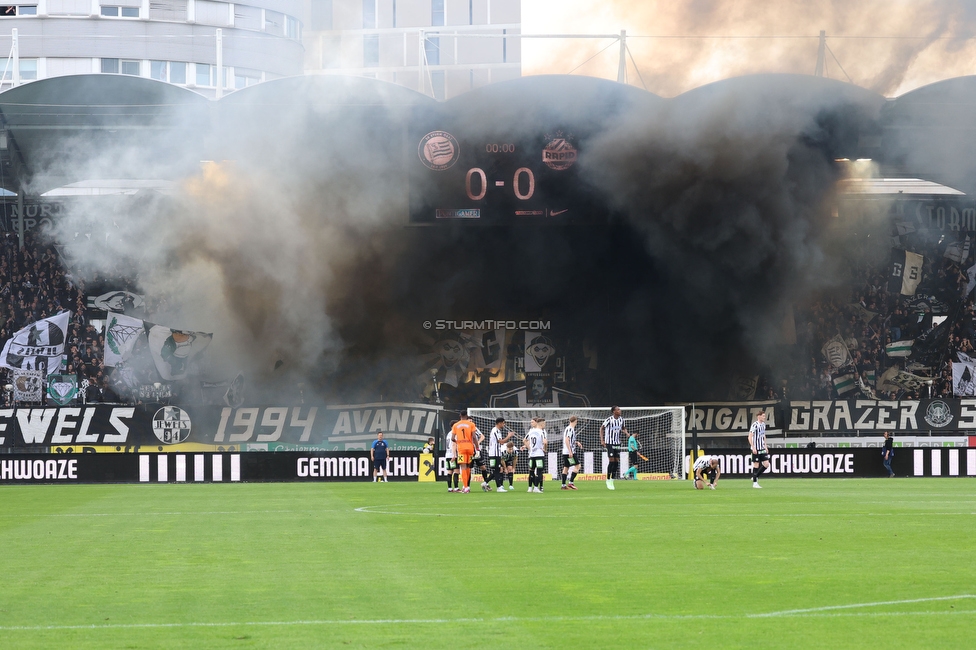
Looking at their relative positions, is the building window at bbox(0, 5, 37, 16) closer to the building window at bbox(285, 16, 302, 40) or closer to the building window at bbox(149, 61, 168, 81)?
the building window at bbox(149, 61, 168, 81)

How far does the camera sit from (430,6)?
177 feet

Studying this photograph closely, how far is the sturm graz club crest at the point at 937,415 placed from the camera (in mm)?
34125

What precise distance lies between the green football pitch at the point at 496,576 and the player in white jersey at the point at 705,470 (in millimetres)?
4619

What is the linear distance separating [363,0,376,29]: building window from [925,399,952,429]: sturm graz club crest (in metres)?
21.8

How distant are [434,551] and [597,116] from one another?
79.4 feet

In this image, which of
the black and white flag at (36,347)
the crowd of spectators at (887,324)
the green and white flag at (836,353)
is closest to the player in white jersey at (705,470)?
the crowd of spectators at (887,324)

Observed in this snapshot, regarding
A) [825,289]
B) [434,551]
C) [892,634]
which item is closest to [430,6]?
[825,289]

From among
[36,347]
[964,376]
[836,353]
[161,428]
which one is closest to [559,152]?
[836,353]

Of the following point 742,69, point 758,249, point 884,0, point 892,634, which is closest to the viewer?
point 892,634

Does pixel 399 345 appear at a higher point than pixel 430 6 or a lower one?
lower

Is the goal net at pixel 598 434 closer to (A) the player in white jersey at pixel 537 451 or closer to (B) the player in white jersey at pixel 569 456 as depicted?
(B) the player in white jersey at pixel 569 456

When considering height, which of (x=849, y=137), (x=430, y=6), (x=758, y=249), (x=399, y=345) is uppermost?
(x=430, y=6)

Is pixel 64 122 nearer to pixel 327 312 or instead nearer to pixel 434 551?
pixel 327 312

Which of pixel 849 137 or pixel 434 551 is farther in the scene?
pixel 849 137
